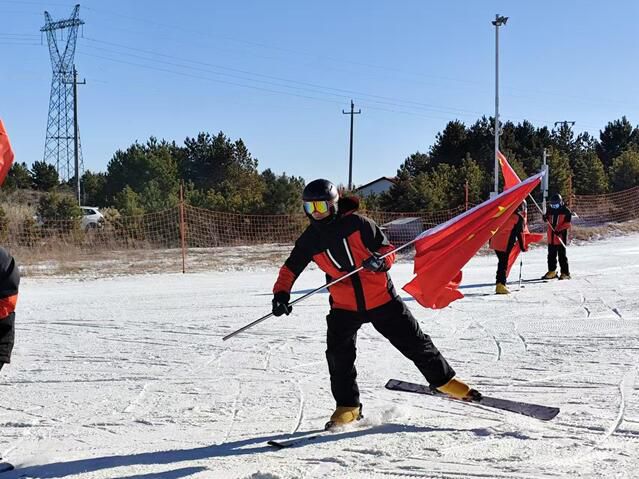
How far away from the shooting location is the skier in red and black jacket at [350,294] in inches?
175

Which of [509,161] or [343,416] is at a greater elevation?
[509,161]

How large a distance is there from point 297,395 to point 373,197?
25842mm

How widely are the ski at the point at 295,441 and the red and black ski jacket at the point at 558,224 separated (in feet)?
32.2

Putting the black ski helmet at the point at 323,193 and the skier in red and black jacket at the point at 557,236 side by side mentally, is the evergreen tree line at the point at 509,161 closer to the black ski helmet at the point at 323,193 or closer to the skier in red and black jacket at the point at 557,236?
the skier in red and black jacket at the point at 557,236

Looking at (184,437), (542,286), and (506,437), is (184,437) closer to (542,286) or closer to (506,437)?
(506,437)

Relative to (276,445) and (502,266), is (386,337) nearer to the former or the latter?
(276,445)

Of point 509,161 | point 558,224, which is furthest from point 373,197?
point 558,224

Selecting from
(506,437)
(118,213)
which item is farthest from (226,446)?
(118,213)

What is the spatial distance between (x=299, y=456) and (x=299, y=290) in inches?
329

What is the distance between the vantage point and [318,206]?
14.5ft

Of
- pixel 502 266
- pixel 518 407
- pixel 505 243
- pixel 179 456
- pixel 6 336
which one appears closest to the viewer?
pixel 6 336

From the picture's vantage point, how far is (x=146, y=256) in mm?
20172

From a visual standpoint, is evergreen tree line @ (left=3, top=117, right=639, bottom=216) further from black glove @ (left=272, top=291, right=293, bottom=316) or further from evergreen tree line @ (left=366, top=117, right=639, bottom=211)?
black glove @ (left=272, top=291, right=293, bottom=316)

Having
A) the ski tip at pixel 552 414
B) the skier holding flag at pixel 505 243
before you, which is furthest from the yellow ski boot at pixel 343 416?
the skier holding flag at pixel 505 243
